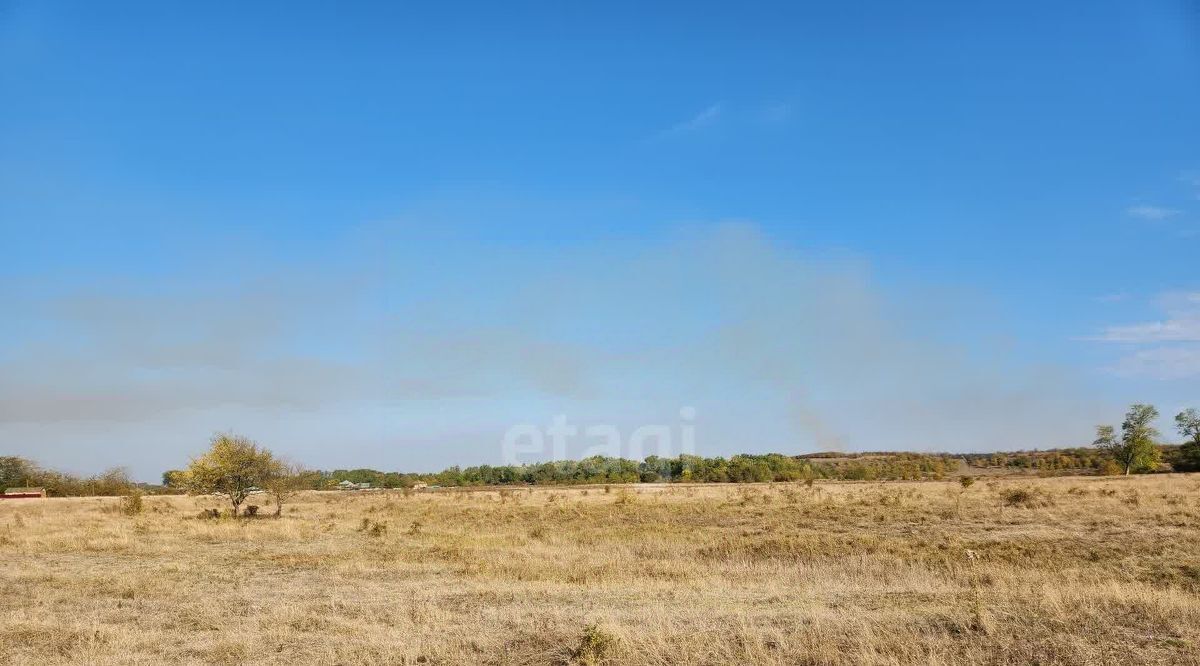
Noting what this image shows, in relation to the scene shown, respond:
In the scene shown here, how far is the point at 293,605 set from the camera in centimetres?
1388

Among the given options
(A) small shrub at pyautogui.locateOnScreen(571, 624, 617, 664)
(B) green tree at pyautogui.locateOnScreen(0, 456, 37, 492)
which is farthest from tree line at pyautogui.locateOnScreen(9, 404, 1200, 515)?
(A) small shrub at pyautogui.locateOnScreen(571, 624, 617, 664)

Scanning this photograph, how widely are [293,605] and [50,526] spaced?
2902cm

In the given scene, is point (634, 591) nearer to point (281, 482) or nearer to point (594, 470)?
point (281, 482)

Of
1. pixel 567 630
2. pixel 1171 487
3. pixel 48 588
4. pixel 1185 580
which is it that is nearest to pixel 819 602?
pixel 567 630

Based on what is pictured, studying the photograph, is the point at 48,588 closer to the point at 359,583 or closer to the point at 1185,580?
the point at 359,583

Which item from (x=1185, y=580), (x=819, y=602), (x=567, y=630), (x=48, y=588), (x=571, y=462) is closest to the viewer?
(x=567, y=630)

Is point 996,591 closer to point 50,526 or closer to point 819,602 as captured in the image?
point 819,602

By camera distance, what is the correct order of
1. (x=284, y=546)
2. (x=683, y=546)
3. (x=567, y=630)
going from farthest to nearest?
1. (x=284, y=546)
2. (x=683, y=546)
3. (x=567, y=630)

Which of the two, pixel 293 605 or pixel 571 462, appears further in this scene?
pixel 571 462

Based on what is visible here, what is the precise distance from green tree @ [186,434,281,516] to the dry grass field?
9857 millimetres

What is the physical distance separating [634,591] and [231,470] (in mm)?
35234

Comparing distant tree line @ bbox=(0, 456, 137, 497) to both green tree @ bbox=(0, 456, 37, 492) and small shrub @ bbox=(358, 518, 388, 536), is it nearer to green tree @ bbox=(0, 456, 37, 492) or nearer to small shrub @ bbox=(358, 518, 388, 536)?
green tree @ bbox=(0, 456, 37, 492)

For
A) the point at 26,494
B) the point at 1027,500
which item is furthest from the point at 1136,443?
the point at 26,494

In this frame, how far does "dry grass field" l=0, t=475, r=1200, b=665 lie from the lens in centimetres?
994
